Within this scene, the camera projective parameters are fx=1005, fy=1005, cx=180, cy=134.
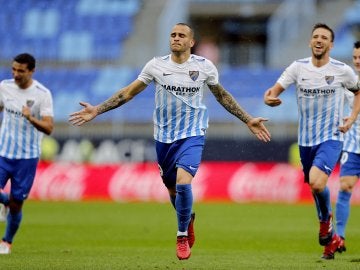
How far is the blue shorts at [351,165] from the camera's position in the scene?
13789mm

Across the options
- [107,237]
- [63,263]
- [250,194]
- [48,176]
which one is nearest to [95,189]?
[48,176]

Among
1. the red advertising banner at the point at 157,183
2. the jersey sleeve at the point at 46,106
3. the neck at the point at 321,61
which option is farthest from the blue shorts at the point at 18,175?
the red advertising banner at the point at 157,183

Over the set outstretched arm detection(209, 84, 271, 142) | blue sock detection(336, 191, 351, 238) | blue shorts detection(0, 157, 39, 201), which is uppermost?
outstretched arm detection(209, 84, 271, 142)

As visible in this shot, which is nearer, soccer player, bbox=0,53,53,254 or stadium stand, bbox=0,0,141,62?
soccer player, bbox=0,53,53,254

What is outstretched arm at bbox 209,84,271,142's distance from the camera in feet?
36.8

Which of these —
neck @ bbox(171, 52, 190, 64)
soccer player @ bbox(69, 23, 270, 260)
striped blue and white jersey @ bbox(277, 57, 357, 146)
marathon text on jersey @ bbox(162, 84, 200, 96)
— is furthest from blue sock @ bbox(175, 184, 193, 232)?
striped blue and white jersey @ bbox(277, 57, 357, 146)

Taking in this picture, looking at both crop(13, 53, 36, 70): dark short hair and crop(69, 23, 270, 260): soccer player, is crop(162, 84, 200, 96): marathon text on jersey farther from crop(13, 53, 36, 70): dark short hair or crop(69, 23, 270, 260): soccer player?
crop(13, 53, 36, 70): dark short hair

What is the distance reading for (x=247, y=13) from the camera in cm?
3503

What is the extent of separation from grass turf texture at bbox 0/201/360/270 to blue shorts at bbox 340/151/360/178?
1.07 m

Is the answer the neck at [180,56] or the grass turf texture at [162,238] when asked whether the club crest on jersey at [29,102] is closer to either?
the grass turf texture at [162,238]

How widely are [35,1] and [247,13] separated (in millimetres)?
7659

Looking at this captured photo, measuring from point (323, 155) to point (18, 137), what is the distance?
4079 millimetres

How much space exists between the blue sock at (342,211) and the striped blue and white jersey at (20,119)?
4.12 m

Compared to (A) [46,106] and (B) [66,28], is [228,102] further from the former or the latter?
(B) [66,28]
